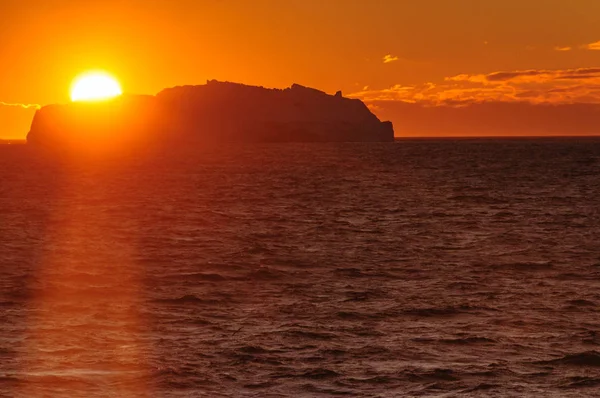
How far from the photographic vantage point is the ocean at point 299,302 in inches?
487

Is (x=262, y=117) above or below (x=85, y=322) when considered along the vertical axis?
above

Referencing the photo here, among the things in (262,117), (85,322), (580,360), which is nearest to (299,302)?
(85,322)

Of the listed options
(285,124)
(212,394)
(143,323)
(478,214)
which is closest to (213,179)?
(478,214)

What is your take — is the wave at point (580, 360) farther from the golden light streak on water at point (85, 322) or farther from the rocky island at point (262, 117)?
the rocky island at point (262, 117)

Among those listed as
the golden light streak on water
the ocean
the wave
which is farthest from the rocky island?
the wave

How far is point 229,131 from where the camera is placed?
183625 millimetres

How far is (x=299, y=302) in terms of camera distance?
1808cm

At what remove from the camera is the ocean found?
1238 cm

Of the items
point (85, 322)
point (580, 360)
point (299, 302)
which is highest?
point (85, 322)

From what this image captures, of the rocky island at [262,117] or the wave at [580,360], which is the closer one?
the wave at [580,360]

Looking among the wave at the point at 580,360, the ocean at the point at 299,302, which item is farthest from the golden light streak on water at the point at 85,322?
the wave at the point at 580,360

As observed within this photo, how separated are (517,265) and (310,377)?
13.0m

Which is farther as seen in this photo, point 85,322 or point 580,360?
Result: point 85,322

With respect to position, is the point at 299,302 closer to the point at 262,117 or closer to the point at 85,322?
the point at 85,322
